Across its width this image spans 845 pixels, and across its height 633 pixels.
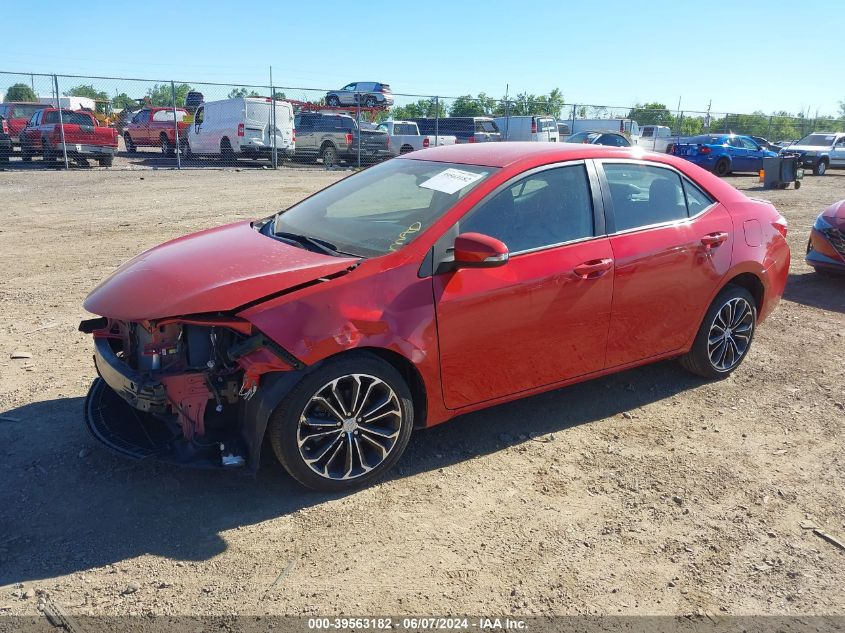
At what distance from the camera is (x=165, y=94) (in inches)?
945

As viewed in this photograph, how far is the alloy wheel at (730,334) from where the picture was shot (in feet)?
15.9

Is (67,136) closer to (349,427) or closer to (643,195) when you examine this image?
(643,195)

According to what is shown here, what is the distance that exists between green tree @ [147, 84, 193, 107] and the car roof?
59.6ft

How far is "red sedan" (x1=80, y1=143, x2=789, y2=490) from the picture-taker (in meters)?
3.19

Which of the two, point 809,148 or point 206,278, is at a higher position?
point 809,148

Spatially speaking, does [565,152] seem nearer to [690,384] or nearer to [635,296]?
[635,296]

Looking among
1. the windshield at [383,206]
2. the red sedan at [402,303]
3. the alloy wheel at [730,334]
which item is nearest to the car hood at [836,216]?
the alloy wheel at [730,334]

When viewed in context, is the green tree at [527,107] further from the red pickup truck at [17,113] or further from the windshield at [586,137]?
the red pickup truck at [17,113]

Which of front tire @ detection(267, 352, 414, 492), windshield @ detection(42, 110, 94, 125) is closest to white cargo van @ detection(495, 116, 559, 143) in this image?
windshield @ detection(42, 110, 94, 125)

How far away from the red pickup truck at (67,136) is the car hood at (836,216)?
18550 mm

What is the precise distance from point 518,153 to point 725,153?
72.6ft

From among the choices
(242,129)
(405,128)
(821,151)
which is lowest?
(821,151)

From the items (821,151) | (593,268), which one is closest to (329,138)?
(821,151)

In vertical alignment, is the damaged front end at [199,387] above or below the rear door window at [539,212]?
below
